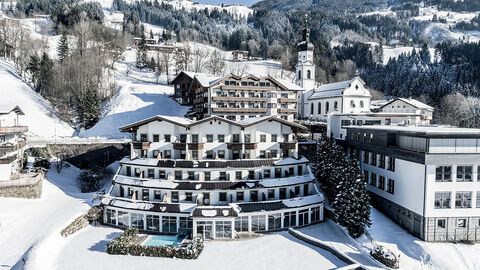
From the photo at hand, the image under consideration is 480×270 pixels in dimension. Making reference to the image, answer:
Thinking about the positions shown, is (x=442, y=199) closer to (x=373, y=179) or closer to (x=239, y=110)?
(x=373, y=179)

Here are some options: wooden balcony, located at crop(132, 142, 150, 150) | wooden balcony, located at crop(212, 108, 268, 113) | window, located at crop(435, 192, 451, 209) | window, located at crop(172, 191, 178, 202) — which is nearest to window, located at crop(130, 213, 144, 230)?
window, located at crop(172, 191, 178, 202)

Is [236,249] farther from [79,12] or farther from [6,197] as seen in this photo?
[79,12]

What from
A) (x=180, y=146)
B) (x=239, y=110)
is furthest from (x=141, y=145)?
(x=239, y=110)

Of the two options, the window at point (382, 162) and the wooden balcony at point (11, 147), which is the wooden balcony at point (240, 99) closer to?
the window at point (382, 162)

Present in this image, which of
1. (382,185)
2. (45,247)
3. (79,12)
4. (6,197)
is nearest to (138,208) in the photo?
Answer: (45,247)

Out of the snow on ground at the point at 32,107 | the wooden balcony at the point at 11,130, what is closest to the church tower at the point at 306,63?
the snow on ground at the point at 32,107

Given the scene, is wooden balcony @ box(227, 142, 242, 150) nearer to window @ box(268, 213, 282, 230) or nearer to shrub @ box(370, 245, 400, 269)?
window @ box(268, 213, 282, 230)

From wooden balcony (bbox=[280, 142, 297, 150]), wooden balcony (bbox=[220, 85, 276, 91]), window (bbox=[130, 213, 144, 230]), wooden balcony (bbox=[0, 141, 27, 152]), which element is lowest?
window (bbox=[130, 213, 144, 230])
